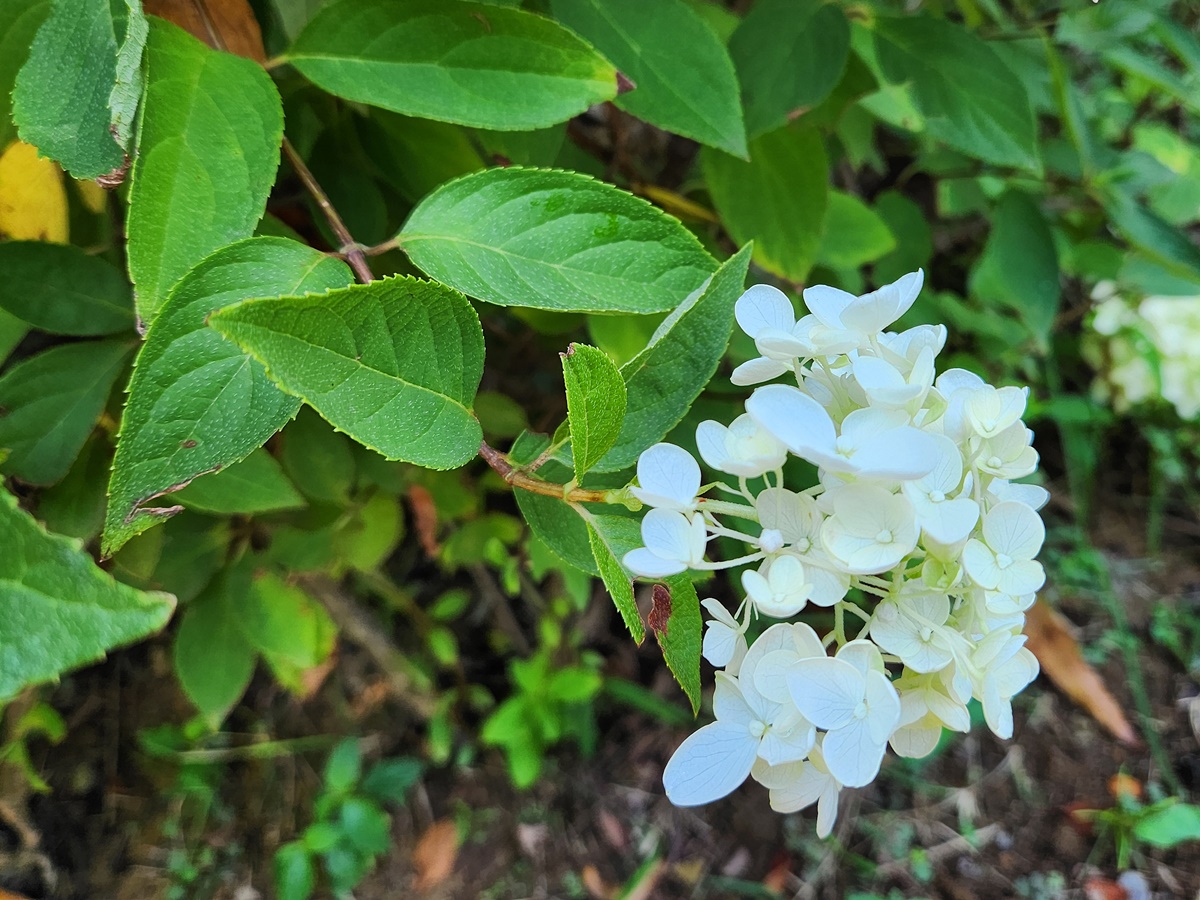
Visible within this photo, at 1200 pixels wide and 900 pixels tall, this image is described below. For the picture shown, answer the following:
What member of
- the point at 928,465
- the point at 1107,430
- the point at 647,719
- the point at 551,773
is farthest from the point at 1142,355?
the point at 928,465

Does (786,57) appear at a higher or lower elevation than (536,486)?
higher

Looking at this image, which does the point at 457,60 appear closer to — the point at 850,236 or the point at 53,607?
the point at 53,607

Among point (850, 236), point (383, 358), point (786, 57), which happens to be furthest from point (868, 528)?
point (850, 236)

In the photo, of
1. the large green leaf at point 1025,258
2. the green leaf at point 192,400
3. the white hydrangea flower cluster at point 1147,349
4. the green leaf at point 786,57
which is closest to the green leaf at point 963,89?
the green leaf at point 786,57

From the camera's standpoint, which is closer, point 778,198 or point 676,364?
point 676,364

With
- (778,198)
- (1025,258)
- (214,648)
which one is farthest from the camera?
(1025,258)

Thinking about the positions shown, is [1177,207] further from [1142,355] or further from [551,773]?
[551,773]
